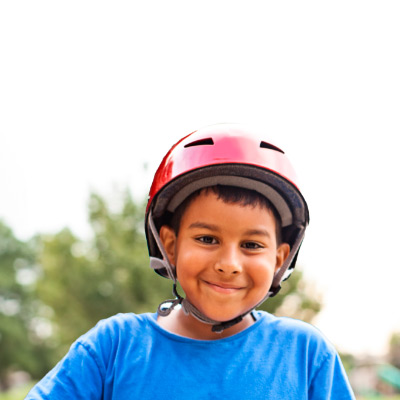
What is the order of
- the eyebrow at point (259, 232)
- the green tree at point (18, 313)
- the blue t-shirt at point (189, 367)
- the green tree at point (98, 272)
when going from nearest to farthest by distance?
the blue t-shirt at point (189, 367), the eyebrow at point (259, 232), the green tree at point (98, 272), the green tree at point (18, 313)

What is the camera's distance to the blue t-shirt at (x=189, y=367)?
97.9 inches

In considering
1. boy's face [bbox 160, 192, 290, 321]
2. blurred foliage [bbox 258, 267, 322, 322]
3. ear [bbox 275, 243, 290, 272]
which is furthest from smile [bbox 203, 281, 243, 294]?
blurred foliage [bbox 258, 267, 322, 322]

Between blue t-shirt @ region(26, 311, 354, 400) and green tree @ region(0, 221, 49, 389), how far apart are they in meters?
35.1

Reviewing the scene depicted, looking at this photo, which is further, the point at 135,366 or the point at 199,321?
the point at 199,321

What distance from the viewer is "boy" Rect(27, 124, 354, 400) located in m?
2.51

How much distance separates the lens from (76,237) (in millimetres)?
23391

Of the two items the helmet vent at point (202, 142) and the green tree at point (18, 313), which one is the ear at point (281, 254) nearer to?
the helmet vent at point (202, 142)

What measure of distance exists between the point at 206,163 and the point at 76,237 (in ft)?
69.9

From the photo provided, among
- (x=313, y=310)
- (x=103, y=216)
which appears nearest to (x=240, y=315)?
(x=313, y=310)

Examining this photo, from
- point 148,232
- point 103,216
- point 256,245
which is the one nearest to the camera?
point 256,245

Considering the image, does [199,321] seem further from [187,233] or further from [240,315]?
[187,233]

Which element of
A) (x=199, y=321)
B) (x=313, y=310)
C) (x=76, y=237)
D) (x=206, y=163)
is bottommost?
(x=313, y=310)

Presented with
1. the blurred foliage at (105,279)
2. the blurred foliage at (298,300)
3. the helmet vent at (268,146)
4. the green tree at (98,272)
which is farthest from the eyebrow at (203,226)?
the green tree at (98,272)

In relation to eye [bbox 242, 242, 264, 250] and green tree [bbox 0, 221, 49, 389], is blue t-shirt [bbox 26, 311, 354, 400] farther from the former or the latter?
green tree [bbox 0, 221, 49, 389]
